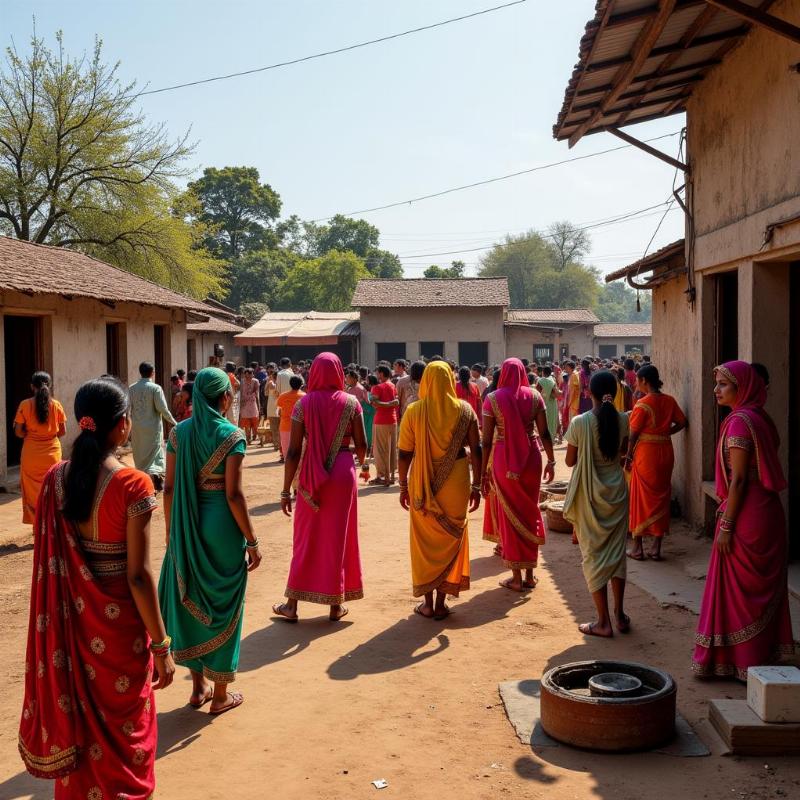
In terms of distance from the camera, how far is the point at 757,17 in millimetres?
5062

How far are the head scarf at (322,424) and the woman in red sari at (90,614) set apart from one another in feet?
9.80

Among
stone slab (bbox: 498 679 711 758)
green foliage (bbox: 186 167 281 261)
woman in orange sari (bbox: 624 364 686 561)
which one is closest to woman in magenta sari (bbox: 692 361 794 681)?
stone slab (bbox: 498 679 711 758)

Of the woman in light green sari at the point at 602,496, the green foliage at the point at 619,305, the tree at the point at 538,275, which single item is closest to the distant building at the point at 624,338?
the tree at the point at 538,275

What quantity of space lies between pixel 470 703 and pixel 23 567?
5.30 m

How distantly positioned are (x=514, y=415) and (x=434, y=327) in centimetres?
2466

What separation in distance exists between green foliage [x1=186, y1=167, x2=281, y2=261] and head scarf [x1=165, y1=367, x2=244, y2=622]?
2134 inches

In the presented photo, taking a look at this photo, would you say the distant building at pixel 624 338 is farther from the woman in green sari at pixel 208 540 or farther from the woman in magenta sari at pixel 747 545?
the woman in green sari at pixel 208 540

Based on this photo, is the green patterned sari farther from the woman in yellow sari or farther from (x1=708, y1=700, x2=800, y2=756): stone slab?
(x1=708, y1=700, x2=800, y2=756): stone slab

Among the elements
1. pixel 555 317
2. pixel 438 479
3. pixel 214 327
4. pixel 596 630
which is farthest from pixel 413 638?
pixel 555 317

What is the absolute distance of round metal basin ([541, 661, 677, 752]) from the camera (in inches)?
160

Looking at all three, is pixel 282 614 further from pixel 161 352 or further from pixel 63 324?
pixel 161 352

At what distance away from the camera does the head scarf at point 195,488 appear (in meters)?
4.54

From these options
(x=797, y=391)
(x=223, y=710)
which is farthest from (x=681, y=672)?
(x=797, y=391)

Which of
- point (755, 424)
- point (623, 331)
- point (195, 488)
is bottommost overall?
point (195, 488)
